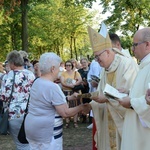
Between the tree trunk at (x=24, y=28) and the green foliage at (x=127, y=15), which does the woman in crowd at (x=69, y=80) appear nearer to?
the tree trunk at (x=24, y=28)

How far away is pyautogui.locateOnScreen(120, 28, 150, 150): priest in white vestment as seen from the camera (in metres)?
3.20

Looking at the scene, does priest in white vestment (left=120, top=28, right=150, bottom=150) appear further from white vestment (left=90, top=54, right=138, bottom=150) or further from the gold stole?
the gold stole

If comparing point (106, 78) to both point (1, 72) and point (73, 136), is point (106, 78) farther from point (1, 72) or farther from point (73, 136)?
point (1, 72)

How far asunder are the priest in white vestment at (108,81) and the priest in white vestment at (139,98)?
490 mm

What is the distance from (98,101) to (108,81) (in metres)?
0.60

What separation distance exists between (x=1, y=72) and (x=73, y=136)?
2.55 metres

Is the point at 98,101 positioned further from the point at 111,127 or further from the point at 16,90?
the point at 16,90

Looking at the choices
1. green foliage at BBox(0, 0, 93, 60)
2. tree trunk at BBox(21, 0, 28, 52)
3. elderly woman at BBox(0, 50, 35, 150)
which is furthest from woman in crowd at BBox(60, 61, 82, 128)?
green foliage at BBox(0, 0, 93, 60)

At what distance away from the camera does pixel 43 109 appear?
3.74 meters

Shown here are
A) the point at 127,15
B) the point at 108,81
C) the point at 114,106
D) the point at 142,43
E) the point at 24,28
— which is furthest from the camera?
the point at 127,15

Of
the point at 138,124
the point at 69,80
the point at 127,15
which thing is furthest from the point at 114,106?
the point at 127,15

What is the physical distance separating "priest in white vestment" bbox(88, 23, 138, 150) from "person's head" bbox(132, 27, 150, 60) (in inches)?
30.4

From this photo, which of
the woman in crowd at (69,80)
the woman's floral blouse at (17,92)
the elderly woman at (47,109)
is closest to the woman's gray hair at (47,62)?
the elderly woman at (47,109)

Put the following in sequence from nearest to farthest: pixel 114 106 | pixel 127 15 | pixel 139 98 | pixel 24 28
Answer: pixel 139 98
pixel 114 106
pixel 24 28
pixel 127 15
